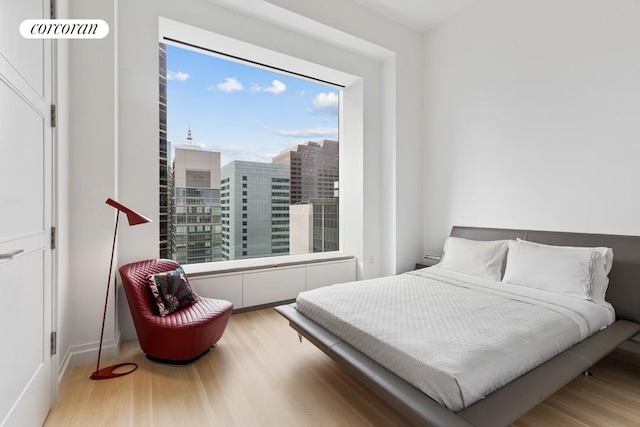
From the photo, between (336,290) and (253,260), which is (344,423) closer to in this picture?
(336,290)

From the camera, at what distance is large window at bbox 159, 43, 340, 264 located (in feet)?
10.7

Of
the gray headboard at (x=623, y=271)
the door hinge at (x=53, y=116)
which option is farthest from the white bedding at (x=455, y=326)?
the door hinge at (x=53, y=116)

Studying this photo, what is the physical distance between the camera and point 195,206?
3367 mm

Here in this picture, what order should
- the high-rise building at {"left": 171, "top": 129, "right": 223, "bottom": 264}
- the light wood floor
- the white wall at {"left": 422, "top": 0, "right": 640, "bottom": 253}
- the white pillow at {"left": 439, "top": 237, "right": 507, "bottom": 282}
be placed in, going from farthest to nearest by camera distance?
1. the high-rise building at {"left": 171, "top": 129, "right": 223, "bottom": 264}
2. the white pillow at {"left": 439, "top": 237, "right": 507, "bottom": 282}
3. the white wall at {"left": 422, "top": 0, "right": 640, "bottom": 253}
4. the light wood floor

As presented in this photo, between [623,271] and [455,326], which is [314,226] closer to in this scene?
[455,326]

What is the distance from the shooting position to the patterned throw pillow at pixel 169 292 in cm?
231

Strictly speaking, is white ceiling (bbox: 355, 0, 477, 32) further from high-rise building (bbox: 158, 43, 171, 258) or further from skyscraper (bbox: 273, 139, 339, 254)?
high-rise building (bbox: 158, 43, 171, 258)

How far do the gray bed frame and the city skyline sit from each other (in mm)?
2198

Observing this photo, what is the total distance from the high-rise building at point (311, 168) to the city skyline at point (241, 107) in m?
0.11

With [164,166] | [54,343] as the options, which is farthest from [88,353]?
[164,166]

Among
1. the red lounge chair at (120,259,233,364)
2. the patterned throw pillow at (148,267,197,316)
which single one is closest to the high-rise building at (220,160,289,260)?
the patterned throw pillow at (148,267,197,316)

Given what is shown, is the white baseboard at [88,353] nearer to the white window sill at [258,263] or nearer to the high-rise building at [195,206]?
the white window sill at [258,263]

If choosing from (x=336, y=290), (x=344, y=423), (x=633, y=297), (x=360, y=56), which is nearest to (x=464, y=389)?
(x=344, y=423)

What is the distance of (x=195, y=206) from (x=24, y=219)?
1983 mm
